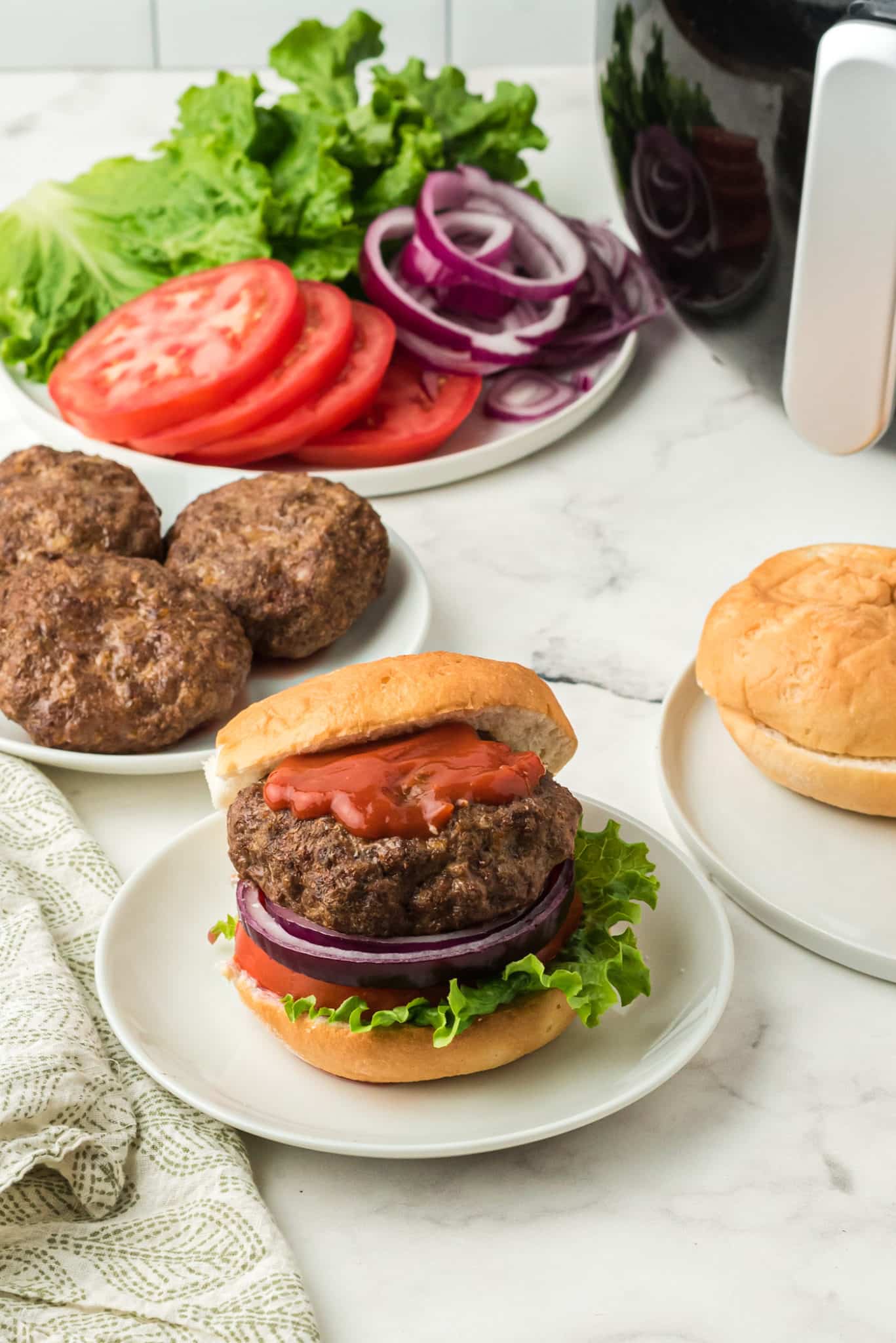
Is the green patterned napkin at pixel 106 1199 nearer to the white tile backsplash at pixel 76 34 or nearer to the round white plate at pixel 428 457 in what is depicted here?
the round white plate at pixel 428 457

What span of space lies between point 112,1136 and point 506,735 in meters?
0.60

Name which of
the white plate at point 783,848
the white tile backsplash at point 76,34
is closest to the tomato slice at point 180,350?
the white plate at point 783,848

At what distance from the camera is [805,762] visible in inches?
72.6

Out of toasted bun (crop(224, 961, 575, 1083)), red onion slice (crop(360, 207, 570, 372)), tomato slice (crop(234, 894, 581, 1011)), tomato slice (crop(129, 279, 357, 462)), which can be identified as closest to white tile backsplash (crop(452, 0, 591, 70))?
red onion slice (crop(360, 207, 570, 372))

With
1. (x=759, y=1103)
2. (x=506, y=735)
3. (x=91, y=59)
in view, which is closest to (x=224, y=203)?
(x=506, y=735)

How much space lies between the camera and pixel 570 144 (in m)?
4.14

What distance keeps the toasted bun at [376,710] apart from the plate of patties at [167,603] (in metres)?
0.37

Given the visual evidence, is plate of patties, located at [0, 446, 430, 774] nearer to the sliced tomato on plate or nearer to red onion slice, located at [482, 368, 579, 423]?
the sliced tomato on plate

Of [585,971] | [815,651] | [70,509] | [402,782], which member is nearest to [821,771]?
[815,651]

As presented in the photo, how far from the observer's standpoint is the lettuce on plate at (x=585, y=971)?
145cm

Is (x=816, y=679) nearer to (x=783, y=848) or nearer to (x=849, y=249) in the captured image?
(x=783, y=848)

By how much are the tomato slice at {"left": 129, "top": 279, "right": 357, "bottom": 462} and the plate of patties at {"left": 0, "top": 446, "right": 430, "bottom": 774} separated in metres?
0.15

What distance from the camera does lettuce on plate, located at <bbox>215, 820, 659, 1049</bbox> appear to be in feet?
4.74

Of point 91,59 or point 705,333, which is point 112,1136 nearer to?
point 705,333
